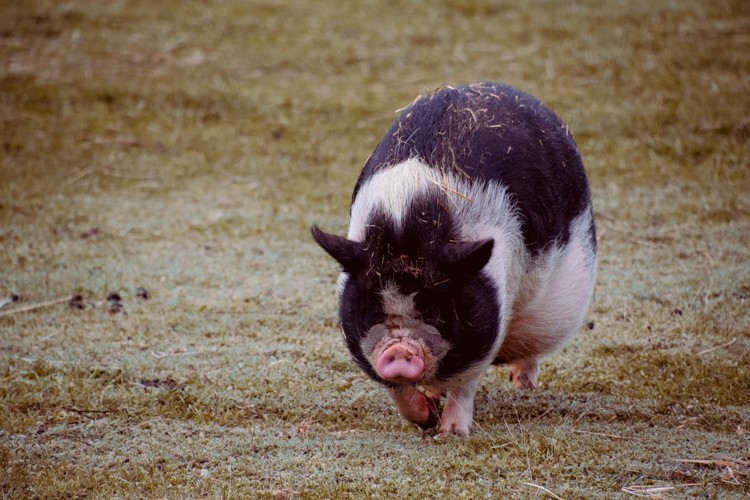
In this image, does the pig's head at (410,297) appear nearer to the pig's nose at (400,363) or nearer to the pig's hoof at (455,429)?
the pig's nose at (400,363)

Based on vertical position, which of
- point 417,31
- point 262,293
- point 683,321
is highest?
point 417,31

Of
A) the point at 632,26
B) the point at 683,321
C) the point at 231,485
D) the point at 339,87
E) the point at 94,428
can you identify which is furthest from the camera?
the point at 632,26

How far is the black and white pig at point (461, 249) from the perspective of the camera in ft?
11.1

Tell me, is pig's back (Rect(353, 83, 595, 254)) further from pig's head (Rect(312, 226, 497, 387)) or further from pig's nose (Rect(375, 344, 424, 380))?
pig's nose (Rect(375, 344, 424, 380))

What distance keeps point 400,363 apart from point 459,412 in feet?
2.23

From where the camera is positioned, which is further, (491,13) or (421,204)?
(491,13)

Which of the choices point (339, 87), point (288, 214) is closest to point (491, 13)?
point (339, 87)

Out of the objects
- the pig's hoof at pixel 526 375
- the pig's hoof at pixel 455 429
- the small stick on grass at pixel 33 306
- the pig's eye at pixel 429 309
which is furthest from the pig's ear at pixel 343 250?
the small stick on grass at pixel 33 306

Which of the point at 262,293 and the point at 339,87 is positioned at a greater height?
the point at 339,87

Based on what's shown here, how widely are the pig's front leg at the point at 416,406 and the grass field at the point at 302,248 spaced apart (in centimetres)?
12

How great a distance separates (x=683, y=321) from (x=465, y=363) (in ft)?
6.55

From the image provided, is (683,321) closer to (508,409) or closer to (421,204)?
(508,409)

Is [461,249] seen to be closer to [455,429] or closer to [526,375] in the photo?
[455,429]

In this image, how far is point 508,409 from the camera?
4.14 metres
